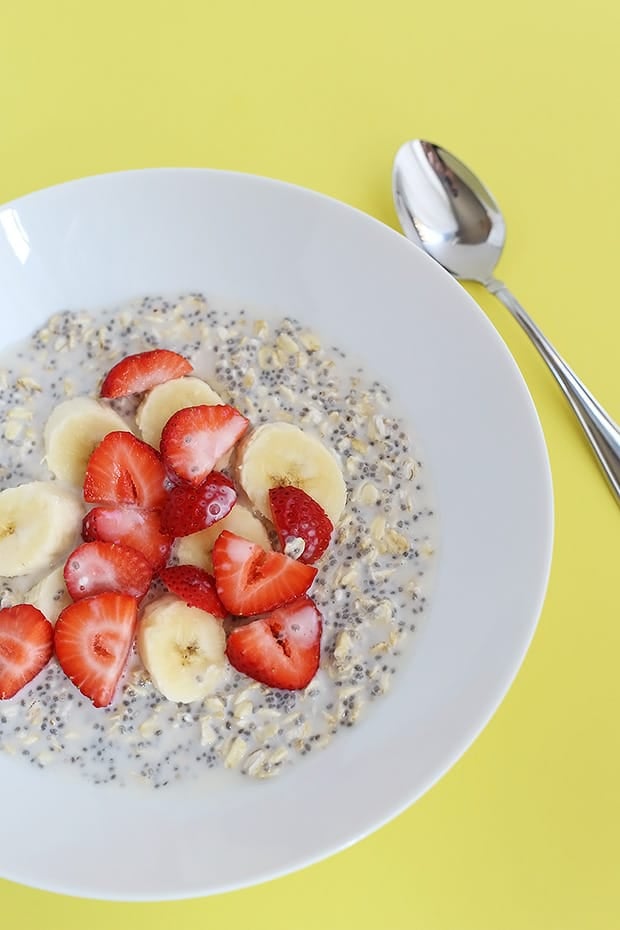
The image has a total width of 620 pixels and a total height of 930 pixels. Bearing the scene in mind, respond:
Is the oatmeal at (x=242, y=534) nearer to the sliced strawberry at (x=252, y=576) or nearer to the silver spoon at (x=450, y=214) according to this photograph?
the sliced strawberry at (x=252, y=576)

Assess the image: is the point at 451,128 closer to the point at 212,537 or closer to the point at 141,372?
the point at 141,372

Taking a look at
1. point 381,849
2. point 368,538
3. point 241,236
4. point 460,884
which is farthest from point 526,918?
point 241,236

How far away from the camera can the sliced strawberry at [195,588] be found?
3.56ft

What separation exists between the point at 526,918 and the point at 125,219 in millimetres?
1017

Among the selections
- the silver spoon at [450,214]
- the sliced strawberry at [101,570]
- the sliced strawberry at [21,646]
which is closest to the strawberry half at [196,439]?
the sliced strawberry at [101,570]

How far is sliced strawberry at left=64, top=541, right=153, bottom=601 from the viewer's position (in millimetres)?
1095

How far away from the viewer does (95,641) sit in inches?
42.1

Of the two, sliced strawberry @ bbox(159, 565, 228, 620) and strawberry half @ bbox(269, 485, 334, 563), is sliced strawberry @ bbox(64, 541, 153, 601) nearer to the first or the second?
sliced strawberry @ bbox(159, 565, 228, 620)

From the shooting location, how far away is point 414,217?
1358 mm

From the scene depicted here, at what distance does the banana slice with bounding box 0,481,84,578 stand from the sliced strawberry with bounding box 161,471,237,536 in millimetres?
126

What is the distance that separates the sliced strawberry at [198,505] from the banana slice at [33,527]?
0.13 m

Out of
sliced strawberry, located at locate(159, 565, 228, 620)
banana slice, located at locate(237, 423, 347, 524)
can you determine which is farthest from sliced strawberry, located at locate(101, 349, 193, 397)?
sliced strawberry, located at locate(159, 565, 228, 620)

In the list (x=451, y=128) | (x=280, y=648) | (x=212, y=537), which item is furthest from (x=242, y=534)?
(x=451, y=128)

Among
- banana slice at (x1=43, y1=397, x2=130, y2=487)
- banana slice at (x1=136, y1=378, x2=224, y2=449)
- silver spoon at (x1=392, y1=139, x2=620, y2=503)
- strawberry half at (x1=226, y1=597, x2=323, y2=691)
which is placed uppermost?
silver spoon at (x1=392, y1=139, x2=620, y2=503)
